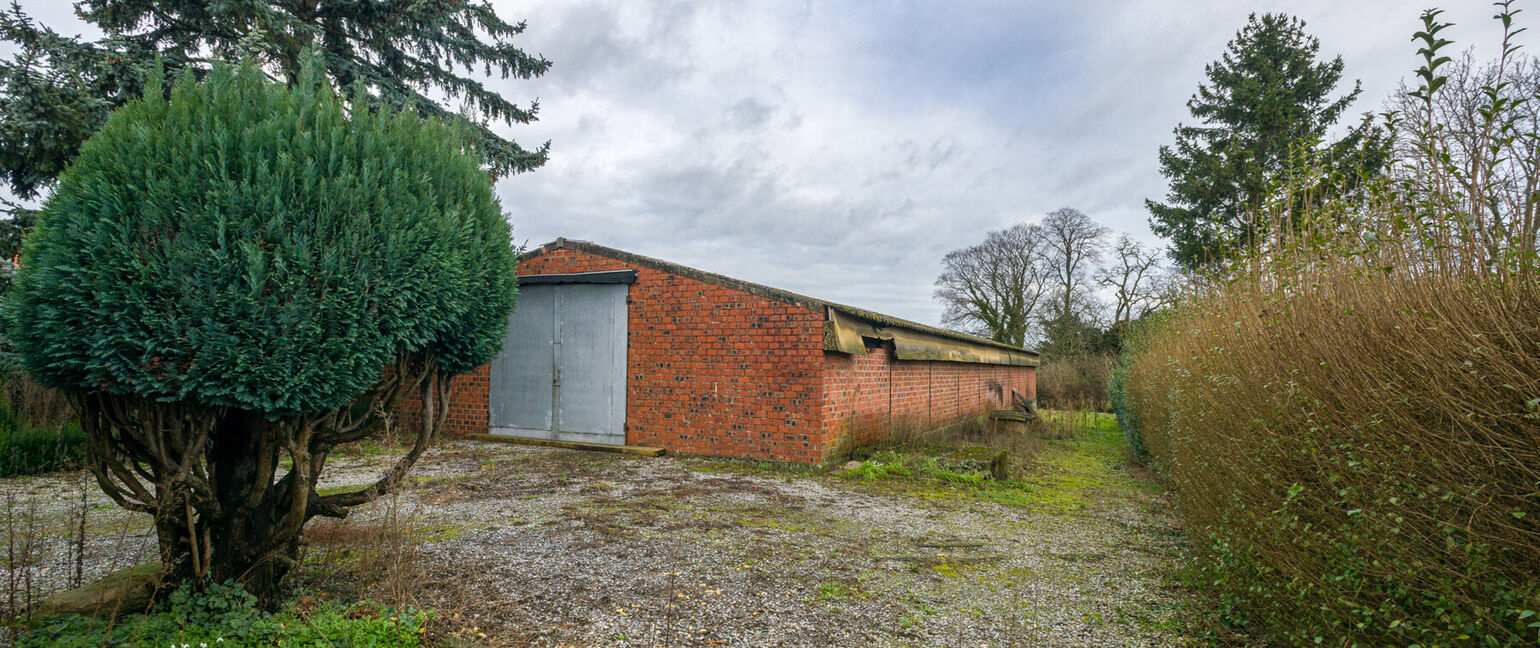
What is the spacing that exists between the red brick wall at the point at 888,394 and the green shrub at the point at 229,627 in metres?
6.69

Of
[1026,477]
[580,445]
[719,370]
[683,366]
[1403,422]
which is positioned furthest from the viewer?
[580,445]

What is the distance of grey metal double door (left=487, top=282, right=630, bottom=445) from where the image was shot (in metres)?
10.6

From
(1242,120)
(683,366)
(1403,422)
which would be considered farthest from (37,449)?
(1242,120)

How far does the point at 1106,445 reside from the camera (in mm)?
13539

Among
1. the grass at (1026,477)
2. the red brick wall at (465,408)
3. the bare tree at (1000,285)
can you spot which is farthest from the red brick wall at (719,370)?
the bare tree at (1000,285)

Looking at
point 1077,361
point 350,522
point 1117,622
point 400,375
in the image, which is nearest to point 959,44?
point 1117,622

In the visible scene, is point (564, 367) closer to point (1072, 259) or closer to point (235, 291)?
point (235, 291)

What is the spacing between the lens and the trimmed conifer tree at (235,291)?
268 cm

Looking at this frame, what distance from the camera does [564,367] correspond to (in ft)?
35.9

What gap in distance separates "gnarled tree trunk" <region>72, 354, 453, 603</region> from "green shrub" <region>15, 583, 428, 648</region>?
0.45 feet

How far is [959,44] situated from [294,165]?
22.8 feet

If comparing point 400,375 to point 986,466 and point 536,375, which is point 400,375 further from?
point 536,375

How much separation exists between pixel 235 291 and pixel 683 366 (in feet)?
24.5

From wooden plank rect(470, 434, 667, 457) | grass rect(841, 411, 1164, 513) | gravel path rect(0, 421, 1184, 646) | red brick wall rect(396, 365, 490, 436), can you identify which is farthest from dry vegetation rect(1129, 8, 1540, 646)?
red brick wall rect(396, 365, 490, 436)
